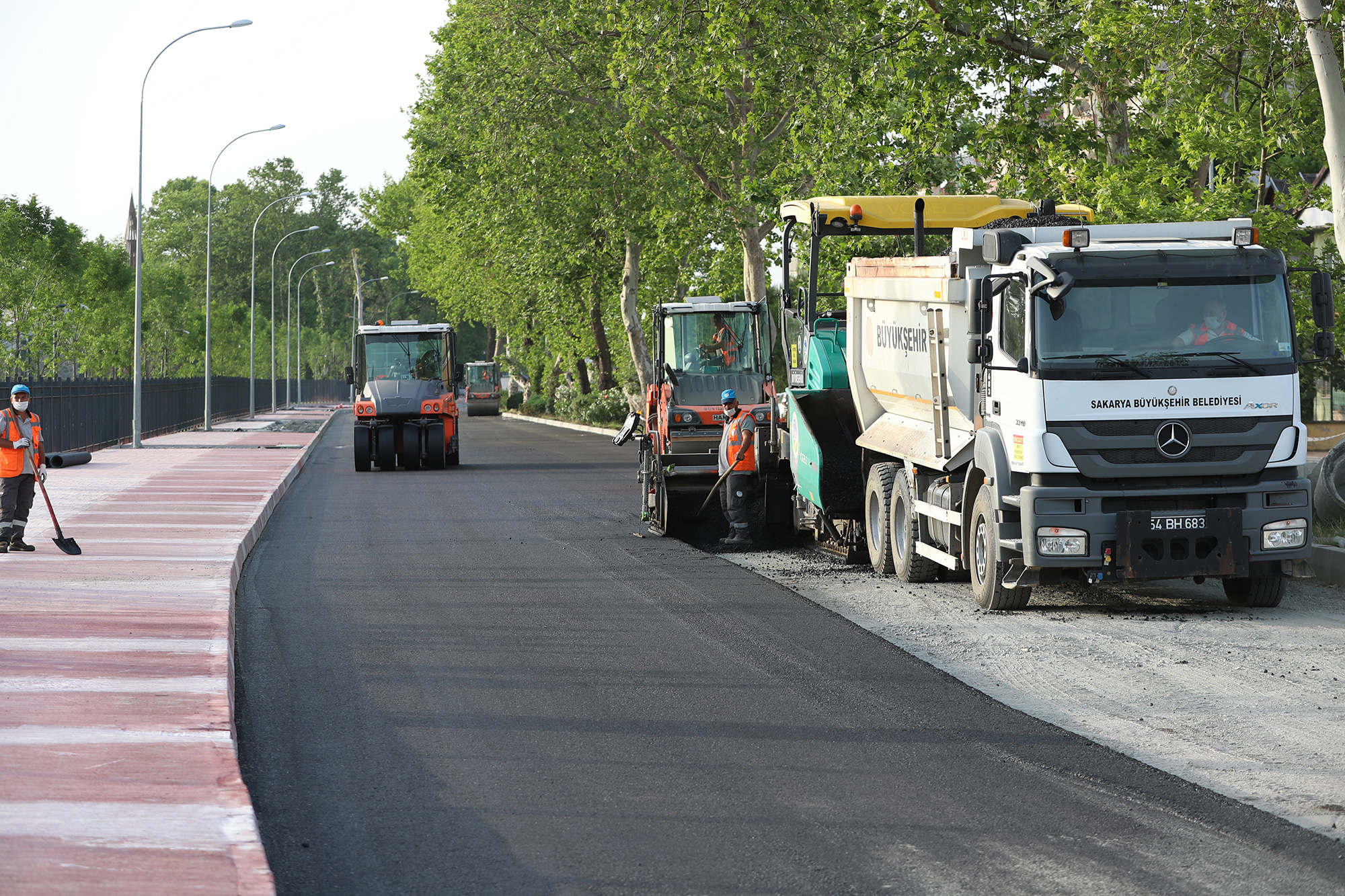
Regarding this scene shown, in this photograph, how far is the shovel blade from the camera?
14539mm

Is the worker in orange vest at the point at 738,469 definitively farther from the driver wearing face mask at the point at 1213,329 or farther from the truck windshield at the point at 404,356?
the truck windshield at the point at 404,356

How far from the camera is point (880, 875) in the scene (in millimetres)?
5418

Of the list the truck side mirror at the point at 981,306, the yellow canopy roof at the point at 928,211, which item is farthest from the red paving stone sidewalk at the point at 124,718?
the yellow canopy roof at the point at 928,211

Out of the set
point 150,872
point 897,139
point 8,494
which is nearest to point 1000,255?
point 150,872

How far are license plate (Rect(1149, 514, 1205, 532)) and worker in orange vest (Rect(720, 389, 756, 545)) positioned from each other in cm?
649

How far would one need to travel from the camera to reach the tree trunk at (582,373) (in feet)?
218

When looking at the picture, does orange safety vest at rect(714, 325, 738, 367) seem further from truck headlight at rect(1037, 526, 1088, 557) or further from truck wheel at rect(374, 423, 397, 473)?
truck wheel at rect(374, 423, 397, 473)

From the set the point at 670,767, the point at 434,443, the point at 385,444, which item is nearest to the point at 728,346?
the point at 434,443

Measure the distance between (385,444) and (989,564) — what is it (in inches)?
845

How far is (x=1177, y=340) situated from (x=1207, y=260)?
646 mm

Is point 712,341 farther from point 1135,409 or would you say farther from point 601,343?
point 601,343

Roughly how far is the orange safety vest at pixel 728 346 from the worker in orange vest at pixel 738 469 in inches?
135

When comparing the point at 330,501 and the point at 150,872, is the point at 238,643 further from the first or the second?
the point at 330,501

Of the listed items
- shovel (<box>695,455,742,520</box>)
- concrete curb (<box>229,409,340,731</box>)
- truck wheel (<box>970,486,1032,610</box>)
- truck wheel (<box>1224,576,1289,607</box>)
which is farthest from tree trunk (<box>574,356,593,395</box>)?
truck wheel (<box>1224,576,1289,607</box>)
